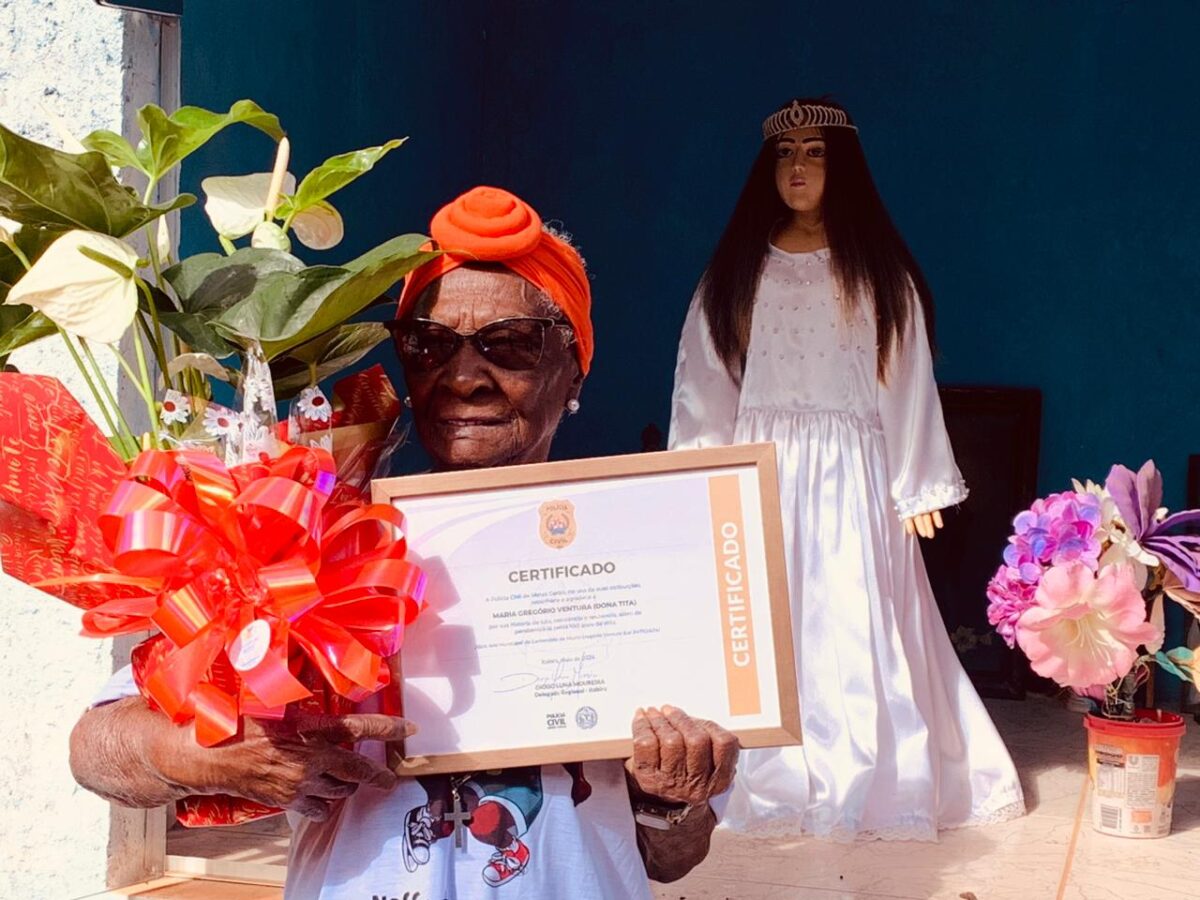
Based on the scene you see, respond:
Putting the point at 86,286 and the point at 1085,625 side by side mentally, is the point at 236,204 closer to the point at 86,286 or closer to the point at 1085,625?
the point at 86,286

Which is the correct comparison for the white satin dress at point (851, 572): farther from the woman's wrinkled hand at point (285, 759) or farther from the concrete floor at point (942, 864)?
the woman's wrinkled hand at point (285, 759)

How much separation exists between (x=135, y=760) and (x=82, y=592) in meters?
0.17

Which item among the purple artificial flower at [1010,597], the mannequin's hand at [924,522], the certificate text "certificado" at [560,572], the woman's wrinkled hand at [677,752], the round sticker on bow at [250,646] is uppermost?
the mannequin's hand at [924,522]

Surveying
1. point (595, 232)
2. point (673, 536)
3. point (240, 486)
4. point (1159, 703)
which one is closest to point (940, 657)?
point (1159, 703)

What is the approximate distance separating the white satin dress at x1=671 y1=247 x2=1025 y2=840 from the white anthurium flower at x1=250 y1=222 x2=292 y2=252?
3073mm

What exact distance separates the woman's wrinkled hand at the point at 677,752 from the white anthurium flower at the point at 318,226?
63 centimetres

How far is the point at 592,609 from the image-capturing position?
4.97 feet

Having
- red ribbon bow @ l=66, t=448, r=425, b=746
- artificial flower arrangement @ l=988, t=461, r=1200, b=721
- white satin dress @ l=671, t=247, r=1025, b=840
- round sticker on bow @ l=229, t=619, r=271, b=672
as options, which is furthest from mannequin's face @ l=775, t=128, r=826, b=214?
round sticker on bow @ l=229, t=619, r=271, b=672

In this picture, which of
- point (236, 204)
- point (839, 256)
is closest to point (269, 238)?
point (236, 204)

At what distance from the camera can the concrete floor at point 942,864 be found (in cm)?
390

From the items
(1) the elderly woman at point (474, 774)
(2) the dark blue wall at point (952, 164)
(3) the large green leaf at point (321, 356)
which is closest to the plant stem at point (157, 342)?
(3) the large green leaf at point (321, 356)

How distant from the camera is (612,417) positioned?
7117mm

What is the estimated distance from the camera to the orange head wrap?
1700 millimetres

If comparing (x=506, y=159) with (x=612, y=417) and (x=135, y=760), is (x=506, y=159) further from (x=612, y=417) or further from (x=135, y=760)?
(x=135, y=760)
